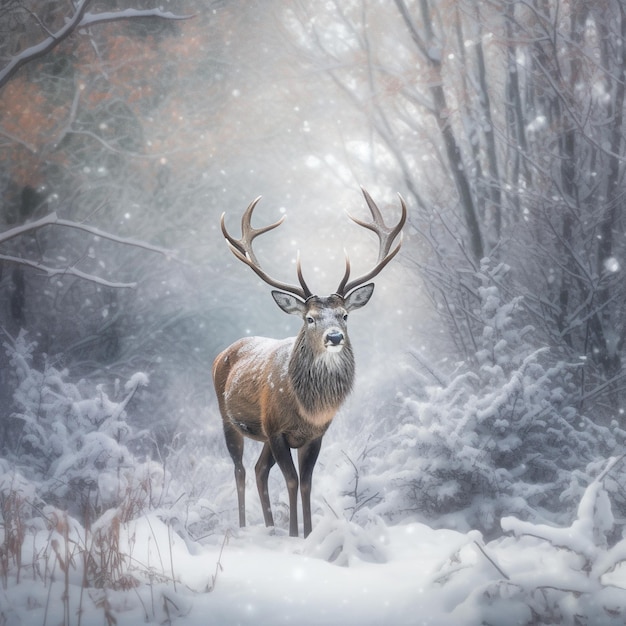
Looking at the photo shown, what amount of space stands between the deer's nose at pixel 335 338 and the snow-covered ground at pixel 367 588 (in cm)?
122

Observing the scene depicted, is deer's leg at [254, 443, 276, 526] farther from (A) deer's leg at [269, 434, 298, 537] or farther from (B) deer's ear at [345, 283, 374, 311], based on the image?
(B) deer's ear at [345, 283, 374, 311]

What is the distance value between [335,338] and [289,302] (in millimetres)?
494

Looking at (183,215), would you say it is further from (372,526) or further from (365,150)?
(372,526)

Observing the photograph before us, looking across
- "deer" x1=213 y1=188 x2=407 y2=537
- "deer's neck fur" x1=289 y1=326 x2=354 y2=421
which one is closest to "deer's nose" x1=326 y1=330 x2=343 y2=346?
"deer" x1=213 y1=188 x2=407 y2=537

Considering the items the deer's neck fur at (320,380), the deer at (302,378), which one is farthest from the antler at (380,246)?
the deer's neck fur at (320,380)

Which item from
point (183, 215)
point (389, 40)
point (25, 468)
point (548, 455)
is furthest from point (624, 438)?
point (183, 215)

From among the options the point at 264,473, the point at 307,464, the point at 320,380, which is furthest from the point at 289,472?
the point at 320,380

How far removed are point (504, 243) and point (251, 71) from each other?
5.73 meters

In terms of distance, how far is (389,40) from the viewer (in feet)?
29.5

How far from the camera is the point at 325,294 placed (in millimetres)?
8297

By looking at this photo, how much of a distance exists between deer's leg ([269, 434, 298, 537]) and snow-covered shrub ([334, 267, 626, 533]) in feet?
2.15

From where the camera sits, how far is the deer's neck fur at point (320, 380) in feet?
14.9

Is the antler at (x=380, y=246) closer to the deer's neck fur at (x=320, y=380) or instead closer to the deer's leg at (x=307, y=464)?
the deer's neck fur at (x=320, y=380)

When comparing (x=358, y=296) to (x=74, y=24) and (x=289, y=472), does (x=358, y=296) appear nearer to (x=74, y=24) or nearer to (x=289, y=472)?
(x=289, y=472)
